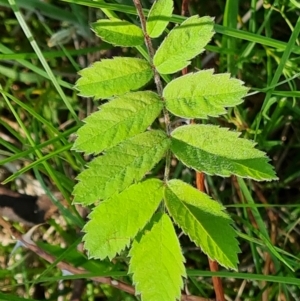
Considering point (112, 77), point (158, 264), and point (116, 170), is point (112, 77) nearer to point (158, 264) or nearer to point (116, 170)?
point (116, 170)

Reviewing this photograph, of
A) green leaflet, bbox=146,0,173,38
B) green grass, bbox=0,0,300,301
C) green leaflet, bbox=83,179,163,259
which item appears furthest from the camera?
green grass, bbox=0,0,300,301

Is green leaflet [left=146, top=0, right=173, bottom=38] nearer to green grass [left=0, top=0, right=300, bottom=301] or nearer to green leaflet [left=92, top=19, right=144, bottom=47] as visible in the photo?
green leaflet [left=92, top=19, right=144, bottom=47]

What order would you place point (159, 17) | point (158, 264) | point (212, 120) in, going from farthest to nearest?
Result: point (212, 120) < point (159, 17) < point (158, 264)

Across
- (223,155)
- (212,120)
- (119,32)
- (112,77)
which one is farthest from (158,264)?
(212,120)

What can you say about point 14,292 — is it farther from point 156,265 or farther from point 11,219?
point 156,265

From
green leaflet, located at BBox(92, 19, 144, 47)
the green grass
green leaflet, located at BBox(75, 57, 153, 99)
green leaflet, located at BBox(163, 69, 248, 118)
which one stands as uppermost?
green leaflet, located at BBox(92, 19, 144, 47)

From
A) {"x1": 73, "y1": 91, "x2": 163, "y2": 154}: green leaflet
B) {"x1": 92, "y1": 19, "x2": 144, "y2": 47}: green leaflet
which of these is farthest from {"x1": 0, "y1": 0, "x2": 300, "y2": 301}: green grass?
{"x1": 73, "y1": 91, "x2": 163, "y2": 154}: green leaflet

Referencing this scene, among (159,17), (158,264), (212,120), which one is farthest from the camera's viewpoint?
(212,120)
